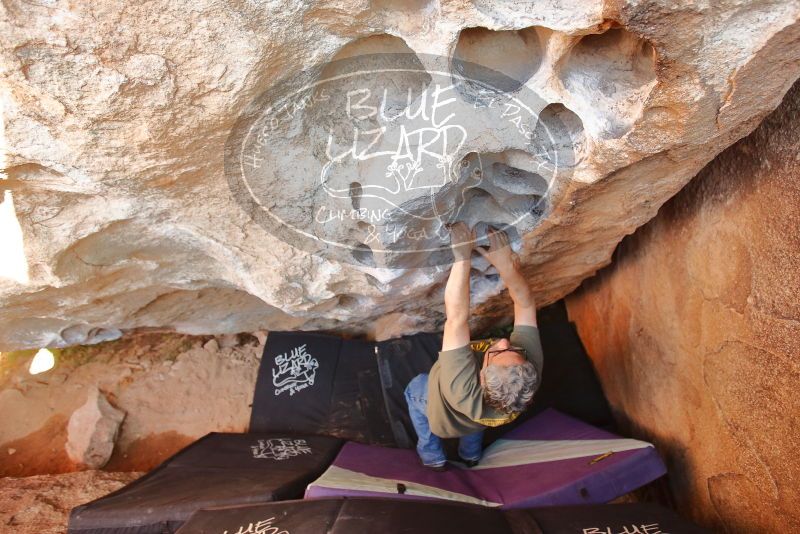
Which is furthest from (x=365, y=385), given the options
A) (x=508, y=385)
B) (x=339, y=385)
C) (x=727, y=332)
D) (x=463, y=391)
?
(x=727, y=332)

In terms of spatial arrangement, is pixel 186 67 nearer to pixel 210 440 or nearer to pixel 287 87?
pixel 287 87

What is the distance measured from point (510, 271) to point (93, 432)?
2184 millimetres

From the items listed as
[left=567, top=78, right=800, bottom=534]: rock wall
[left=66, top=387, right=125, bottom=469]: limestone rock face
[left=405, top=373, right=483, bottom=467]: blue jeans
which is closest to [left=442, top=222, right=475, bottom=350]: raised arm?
[left=405, top=373, right=483, bottom=467]: blue jeans

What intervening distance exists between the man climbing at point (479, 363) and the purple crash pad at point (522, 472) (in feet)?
0.77

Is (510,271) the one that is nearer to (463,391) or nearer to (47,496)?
(463,391)

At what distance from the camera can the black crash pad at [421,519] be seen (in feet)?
5.21

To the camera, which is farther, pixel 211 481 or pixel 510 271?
pixel 211 481

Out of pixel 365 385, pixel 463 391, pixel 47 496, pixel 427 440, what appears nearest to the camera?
pixel 463 391

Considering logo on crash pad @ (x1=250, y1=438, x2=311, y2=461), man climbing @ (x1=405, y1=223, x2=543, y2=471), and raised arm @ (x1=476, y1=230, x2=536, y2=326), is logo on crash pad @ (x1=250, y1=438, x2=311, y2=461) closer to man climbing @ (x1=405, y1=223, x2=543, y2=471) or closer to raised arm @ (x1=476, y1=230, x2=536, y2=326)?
man climbing @ (x1=405, y1=223, x2=543, y2=471)

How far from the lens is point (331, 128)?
1.59m

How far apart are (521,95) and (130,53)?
35.8 inches

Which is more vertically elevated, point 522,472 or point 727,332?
point 727,332

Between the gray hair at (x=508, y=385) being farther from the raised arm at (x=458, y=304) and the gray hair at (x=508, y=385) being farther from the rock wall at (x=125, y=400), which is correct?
the rock wall at (x=125, y=400)

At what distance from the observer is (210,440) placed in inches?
101
